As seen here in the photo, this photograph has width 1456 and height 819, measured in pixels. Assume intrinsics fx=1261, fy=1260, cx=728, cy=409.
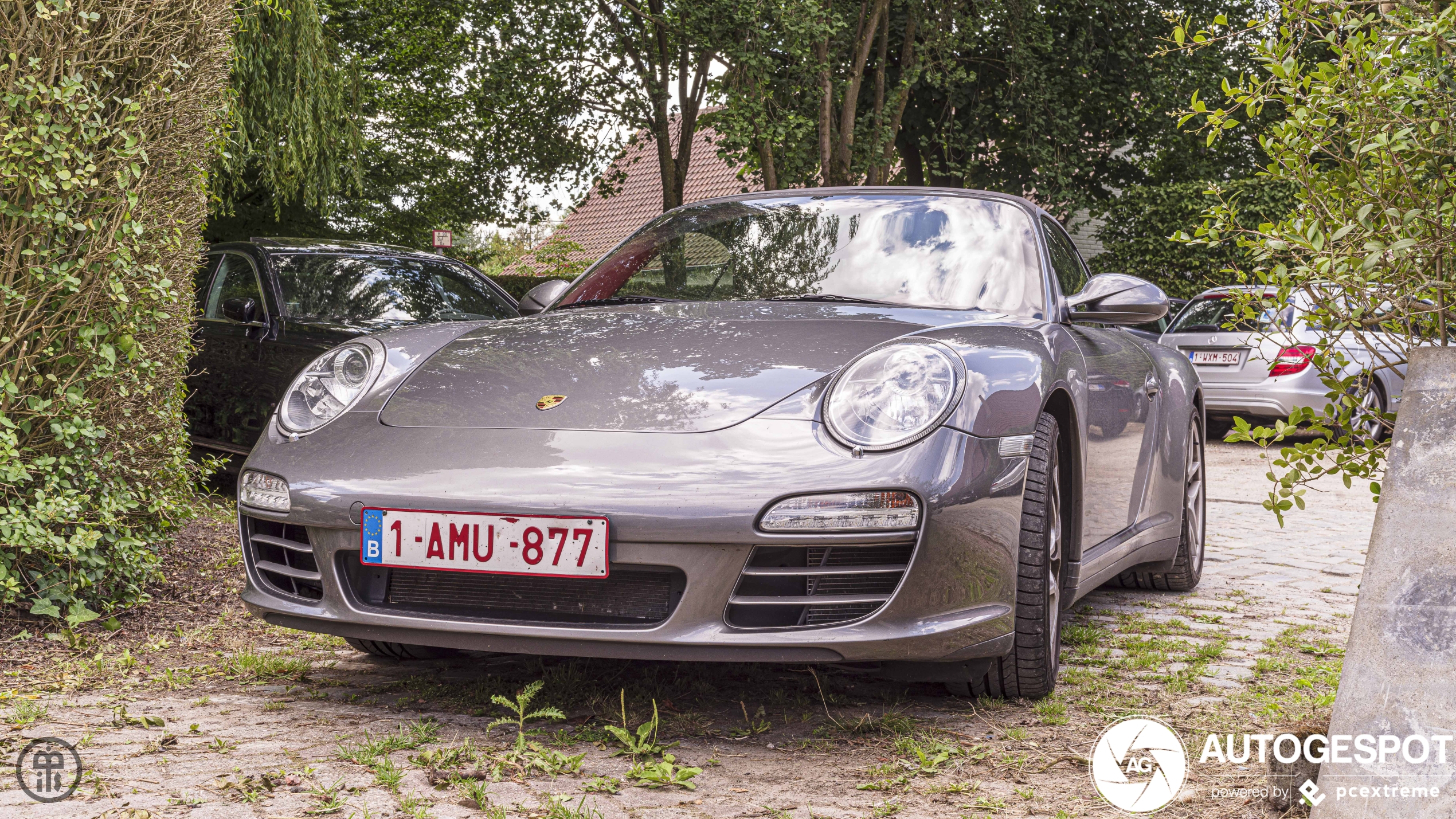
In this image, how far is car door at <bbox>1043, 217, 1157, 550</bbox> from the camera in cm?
360

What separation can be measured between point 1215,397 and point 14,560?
418 inches

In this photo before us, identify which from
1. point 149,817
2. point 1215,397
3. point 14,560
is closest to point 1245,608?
point 149,817

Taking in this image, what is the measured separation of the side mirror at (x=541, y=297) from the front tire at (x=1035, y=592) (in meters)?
1.74

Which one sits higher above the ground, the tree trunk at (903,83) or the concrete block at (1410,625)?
the tree trunk at (903,83)

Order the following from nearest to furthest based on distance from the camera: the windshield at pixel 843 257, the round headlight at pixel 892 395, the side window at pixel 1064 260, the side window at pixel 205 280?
the round headlight at pixel 892 395 → the windshield at pixel 843 257 → the side window at pixel 1064 260 → the side window at pixel 205 280

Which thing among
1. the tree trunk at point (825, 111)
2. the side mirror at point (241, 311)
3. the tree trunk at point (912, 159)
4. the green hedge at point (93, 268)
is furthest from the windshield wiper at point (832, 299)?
the tree trunk at point (912, 159)

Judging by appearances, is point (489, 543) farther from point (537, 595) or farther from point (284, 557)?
point (284, 557)

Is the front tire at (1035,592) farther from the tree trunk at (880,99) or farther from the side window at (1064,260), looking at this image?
the tree trunk at (880,99)

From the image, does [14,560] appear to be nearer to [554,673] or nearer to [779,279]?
[554,673]

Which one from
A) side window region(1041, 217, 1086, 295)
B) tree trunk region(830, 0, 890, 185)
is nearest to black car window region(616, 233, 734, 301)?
side window region(1041, 217, 1086, 295)

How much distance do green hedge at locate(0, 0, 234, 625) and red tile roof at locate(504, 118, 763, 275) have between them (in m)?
18.1

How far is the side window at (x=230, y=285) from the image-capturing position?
7094mm

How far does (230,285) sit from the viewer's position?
286 inches

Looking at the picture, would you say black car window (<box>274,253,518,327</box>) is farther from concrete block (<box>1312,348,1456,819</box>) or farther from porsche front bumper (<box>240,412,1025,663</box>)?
concrete block (<box>1312,348,1456,819</box>)
